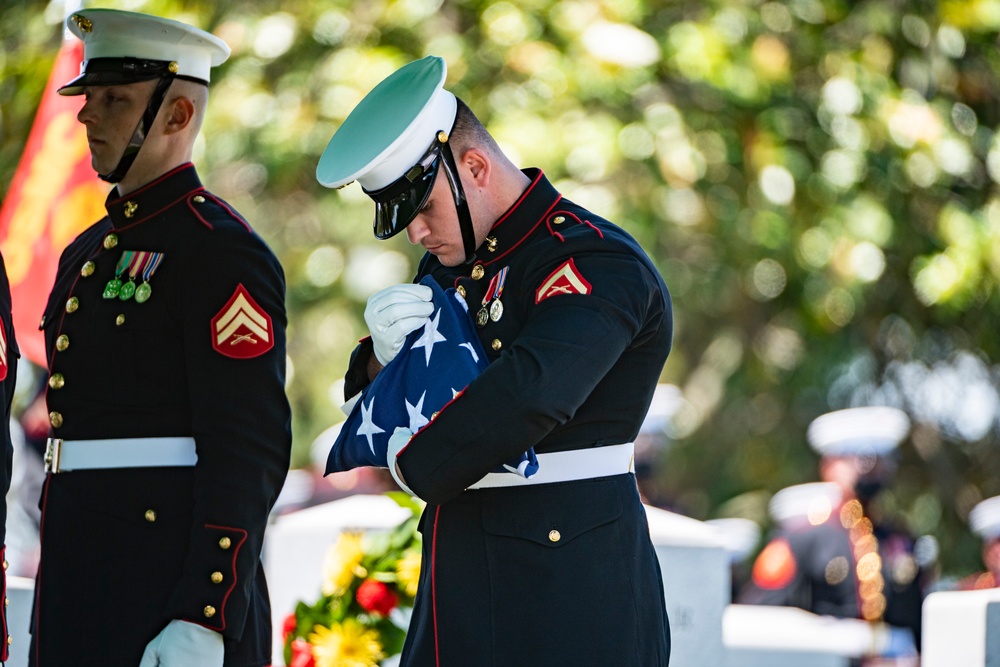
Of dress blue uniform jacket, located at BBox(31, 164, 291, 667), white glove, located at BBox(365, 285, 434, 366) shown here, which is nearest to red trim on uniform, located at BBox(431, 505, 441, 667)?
white glove, located at BBox(365, 285, 434, 366)

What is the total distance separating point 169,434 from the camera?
2.91m

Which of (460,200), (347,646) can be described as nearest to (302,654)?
(347,646)

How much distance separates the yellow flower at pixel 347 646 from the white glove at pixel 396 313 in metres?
1.57

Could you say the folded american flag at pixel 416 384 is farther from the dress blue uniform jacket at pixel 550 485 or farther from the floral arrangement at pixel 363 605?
the floral arrangement at pixel 363 605

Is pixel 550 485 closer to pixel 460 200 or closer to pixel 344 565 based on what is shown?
pixel 460 200

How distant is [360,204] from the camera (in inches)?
322

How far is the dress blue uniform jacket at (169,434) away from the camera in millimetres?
2816

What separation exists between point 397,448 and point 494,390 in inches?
8.8

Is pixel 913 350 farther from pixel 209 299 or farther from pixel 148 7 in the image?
pixel 209 299

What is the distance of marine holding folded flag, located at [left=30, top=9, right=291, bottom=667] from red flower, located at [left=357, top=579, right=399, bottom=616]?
95 centimetres

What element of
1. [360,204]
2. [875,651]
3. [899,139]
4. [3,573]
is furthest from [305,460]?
[3,573]

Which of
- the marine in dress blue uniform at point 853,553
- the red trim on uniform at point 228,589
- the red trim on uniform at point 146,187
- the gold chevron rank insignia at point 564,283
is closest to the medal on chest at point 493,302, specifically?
the gold chevron rank insignia at point 564,283

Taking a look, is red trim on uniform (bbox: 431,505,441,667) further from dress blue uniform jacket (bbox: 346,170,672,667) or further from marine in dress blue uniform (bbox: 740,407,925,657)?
marine in dress blue uniform (bbox: 740,407,925,657)

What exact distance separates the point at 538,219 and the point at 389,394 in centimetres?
41
